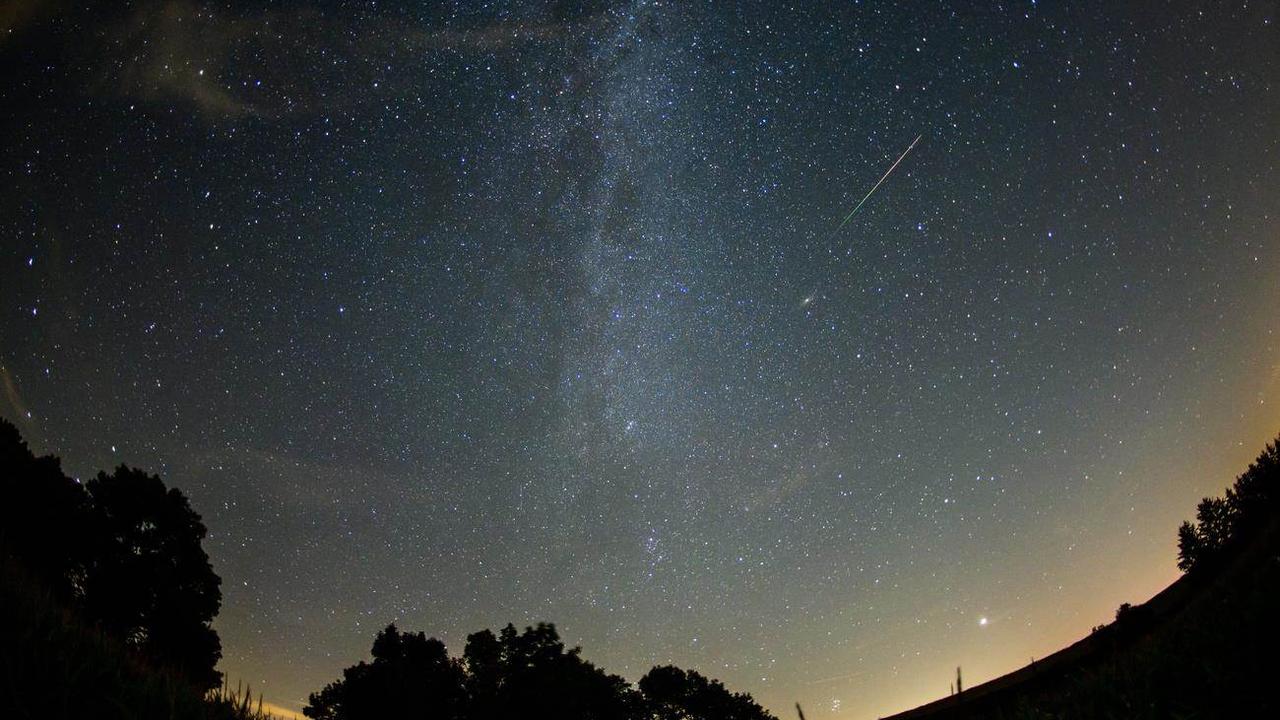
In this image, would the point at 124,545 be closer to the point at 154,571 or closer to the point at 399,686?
the point at 154,571

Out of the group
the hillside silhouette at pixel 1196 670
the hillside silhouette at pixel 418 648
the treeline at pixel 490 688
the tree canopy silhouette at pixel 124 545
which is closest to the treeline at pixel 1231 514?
the hillside silhouette at pixel 418 648

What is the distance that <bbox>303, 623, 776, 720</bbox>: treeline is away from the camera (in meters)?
22.8

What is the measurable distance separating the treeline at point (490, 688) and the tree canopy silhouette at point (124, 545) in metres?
7.08

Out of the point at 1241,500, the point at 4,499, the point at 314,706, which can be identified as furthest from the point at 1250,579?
the point at 1241,500

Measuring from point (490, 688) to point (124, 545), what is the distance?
15090mm

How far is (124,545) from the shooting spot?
718 inches

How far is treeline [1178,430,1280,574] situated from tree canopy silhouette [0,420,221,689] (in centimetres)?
4094

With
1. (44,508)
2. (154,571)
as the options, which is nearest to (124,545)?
(154,571)

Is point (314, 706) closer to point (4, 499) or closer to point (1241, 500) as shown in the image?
point (4, 499)

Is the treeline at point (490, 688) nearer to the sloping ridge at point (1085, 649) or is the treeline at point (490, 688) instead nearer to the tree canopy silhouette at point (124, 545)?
the tree canopy silhouette at point (124, 545)

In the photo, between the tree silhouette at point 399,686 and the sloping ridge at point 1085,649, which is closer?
the sloping ridge at point 1085,649

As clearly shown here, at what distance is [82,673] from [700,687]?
105 ft

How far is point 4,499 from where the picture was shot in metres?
15.6

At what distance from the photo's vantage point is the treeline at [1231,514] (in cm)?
2470
